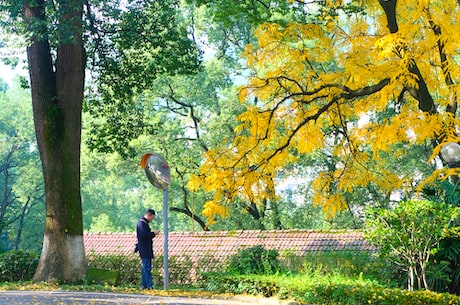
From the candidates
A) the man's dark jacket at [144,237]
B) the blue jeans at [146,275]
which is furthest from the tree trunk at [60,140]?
the man's dark jacket at [144,237]

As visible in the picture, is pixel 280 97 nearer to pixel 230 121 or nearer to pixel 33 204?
pixel 230 121

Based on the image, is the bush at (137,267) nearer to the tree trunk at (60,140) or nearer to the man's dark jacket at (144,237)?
the tree trunk at (60,140)

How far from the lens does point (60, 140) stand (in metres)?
15.9

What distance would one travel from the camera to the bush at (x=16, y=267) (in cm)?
1712

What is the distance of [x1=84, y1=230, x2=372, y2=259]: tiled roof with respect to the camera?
16297 mm

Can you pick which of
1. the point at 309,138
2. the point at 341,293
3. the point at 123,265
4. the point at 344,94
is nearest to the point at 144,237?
the point at 341,293

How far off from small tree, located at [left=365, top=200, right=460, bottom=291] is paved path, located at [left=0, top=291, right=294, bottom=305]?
80.5 inches

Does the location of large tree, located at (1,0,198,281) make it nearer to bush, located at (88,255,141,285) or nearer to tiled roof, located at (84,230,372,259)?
bush, located at (88,255,141,285)

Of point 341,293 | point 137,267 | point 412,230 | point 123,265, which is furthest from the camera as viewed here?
point 123,265

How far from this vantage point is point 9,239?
42.9 metres

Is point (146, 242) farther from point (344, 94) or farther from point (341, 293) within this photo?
point (344, 94)

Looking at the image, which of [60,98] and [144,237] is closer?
[144,237]

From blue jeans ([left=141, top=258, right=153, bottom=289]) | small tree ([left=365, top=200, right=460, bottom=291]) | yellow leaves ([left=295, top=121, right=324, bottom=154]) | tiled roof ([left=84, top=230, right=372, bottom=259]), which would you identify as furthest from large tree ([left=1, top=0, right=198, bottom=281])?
small tree ([left=365, top=200, right=460, bottom=291])

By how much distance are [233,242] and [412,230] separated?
780 cm
